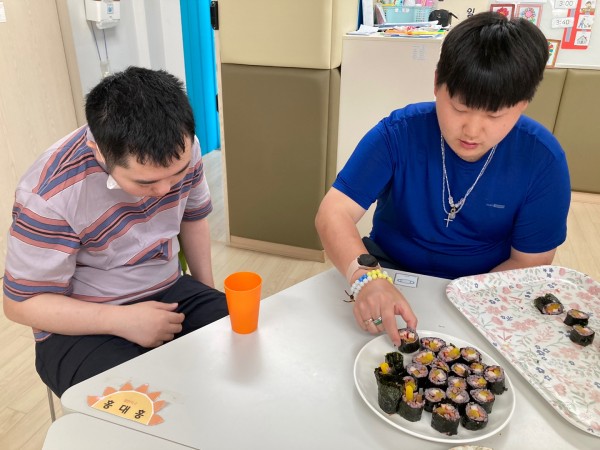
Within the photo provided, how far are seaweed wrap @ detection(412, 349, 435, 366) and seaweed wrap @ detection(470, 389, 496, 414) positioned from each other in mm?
89

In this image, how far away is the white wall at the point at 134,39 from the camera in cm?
283

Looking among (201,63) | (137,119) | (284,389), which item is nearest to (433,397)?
(284,389)

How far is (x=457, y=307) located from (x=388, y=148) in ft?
1.48

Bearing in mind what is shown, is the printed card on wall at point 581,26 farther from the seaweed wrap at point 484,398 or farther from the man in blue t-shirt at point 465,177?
the seaweed wrap at point 484,398

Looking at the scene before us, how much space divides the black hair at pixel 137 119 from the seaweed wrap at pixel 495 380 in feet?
2.26

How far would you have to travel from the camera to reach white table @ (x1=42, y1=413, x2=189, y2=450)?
0.71 m

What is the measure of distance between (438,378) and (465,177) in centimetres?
57

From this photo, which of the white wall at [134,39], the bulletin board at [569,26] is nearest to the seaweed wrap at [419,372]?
the white wall at [134,39]

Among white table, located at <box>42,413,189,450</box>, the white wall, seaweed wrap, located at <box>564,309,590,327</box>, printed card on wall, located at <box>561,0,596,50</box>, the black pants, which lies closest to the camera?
white table, located at <box>42,413,189,450</box>

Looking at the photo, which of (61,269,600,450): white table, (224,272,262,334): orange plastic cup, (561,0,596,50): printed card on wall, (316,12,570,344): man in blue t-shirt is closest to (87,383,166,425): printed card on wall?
(61,269,600,450): white table

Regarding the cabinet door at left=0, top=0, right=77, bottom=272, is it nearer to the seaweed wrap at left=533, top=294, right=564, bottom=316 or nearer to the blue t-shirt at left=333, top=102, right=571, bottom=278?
the blue t-shirt at left=333, top=102, right=571, bottom=278

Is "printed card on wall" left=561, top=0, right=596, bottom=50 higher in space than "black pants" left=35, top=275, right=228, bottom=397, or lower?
higher

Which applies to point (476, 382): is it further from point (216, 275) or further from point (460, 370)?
point (216, 275)

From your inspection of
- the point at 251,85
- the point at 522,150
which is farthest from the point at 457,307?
the point at 251,85
